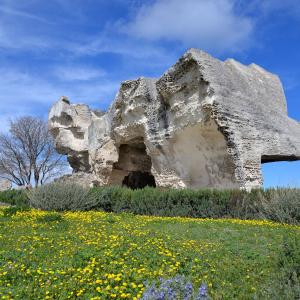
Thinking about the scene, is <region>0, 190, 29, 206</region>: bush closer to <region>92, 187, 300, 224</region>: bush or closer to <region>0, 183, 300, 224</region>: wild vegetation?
<region>0, 183, 300, 224</region>: wild vegetation

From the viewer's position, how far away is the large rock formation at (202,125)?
17875 millimetres

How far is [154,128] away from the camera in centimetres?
2236

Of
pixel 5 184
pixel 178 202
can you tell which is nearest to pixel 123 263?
pixel 178 202

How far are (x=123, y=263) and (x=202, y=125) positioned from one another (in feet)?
43.3

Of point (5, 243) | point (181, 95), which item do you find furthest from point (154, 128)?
point (5, 243)

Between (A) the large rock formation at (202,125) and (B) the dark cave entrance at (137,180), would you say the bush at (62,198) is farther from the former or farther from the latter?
(B) the dark cave entrance at (137,180)

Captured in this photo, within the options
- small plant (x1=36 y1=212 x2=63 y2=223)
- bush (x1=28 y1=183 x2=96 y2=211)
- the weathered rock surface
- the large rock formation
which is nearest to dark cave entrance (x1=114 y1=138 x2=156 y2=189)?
the large rock formation

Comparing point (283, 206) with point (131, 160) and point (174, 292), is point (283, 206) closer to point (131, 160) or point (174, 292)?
point (174, 292)

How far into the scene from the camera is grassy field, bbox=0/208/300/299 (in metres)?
5.13

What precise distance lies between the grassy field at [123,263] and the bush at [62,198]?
21.1ft

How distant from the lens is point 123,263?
6.05 metres

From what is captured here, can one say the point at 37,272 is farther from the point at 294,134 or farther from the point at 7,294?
the point at 294,134

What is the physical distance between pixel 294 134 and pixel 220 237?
15.4 metres

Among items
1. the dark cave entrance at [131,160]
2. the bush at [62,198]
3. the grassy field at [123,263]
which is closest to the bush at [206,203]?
the bush at [62,198]
